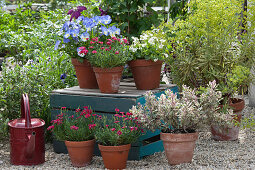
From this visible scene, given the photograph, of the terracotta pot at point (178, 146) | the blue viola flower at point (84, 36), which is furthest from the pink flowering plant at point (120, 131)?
the blue viola flower at point (84, 36)

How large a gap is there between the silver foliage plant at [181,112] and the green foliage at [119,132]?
0.08 metres

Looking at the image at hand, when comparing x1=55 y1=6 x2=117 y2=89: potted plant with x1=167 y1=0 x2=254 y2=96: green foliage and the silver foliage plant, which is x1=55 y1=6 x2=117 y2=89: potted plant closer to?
the silver foliage plant

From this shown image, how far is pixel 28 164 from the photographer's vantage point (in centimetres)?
305

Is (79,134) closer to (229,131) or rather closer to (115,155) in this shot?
(115,155)

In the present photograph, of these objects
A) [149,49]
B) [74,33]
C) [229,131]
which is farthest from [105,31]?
[229,131]

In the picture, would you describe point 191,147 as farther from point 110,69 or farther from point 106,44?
point 106,44

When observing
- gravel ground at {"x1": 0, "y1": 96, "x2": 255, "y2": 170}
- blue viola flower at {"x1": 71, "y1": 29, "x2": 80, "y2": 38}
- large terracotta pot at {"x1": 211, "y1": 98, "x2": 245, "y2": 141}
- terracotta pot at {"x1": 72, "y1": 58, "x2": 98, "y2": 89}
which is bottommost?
gravel ground at {"x1": 0, "y1": 96, "x2": 255, "y2": 170}

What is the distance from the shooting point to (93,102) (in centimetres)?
315

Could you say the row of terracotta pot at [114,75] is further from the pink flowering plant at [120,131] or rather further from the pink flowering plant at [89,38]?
the pink flowering plant at [120,131]

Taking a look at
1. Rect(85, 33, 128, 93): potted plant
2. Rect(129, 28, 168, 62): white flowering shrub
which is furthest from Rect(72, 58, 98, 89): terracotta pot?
Rect(129, 28, 168, 62): white flowering shrub

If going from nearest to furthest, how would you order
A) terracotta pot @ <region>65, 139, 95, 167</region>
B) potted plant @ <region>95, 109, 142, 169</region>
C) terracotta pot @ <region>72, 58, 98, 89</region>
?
potted plant @ <region>95, 109, 142, 169</region>
terracotta pot @ <region>65, 139, 95, 167</region>
terracotta pot @ <region>72, 58, 98, 89</region>

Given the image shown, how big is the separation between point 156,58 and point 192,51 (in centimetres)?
74

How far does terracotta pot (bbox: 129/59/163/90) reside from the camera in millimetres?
3227

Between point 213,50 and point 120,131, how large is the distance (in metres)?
1.28
